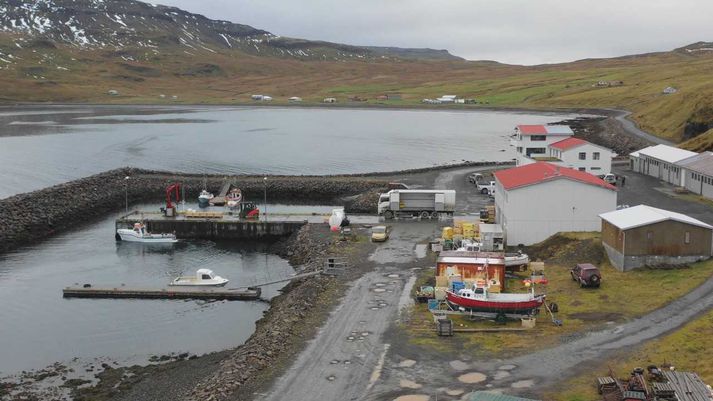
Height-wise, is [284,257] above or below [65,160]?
below

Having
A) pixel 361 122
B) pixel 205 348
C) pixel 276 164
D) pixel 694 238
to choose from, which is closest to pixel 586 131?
pixel 276 164

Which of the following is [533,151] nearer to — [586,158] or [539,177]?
[586,158]

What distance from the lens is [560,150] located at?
6825 cm

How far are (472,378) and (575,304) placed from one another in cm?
961

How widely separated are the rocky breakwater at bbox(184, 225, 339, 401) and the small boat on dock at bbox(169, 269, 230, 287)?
4068mm

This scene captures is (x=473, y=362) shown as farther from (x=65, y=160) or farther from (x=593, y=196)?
(x=65, y=160)

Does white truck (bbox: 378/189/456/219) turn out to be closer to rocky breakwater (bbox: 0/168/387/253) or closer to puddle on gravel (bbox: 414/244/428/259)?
rocky breakwater (bbox: 0/168/387/253)

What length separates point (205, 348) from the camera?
33.8 metres

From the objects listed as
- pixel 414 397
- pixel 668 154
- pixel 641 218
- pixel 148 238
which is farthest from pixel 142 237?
pixel 668 154

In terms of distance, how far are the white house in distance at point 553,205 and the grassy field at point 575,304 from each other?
4909 mm

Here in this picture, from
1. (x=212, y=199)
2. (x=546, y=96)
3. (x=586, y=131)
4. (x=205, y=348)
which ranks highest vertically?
(x=546, y=96)

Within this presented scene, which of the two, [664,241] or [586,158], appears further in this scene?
[586,158]

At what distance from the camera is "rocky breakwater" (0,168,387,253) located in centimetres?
5928

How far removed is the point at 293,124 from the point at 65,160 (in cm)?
7363
